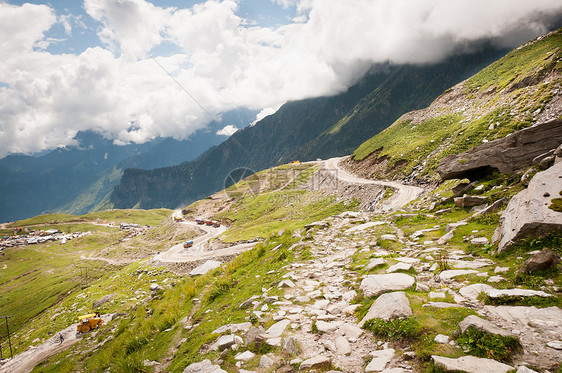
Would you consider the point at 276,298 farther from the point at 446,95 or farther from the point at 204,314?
the point at 446,95

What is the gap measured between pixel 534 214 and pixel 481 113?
65.4 metres

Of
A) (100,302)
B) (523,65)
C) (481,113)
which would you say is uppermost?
(523,65)

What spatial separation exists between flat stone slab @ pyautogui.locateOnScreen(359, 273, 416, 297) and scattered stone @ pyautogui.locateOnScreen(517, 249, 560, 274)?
3239 mm

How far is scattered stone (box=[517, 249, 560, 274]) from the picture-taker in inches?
283

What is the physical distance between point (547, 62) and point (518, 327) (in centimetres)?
7826

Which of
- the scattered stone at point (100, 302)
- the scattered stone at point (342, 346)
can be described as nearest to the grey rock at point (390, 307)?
the scattered stone at point (342, 346)

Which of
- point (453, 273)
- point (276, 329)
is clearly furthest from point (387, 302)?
point (276, 329)

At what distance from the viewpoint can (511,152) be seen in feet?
64.7

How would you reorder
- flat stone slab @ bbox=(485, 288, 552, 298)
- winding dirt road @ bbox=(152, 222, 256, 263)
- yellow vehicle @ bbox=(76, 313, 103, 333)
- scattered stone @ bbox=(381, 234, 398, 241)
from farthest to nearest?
winding dirt road @ bbox=(152, 222, 256, 263) → yellow vehicle @ bbox=(76, 313, 103, 333) → scattered stone @ bbox=(381, 234, 398, 241) → flat stone slab @ bbox=(485, 288, 552, 298)

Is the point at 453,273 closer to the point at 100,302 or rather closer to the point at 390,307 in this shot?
the point at 390,307

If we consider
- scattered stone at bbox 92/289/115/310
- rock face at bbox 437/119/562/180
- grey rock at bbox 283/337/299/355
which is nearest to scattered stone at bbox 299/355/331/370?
grey rock at bbox 283/337/299/355

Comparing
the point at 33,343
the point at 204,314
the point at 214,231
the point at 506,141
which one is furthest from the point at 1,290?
the point at 506,141

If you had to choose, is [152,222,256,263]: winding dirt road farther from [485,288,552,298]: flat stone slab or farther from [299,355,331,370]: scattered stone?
[485,288,552,298]: flat stone slab

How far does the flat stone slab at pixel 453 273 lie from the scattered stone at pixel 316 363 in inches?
219
